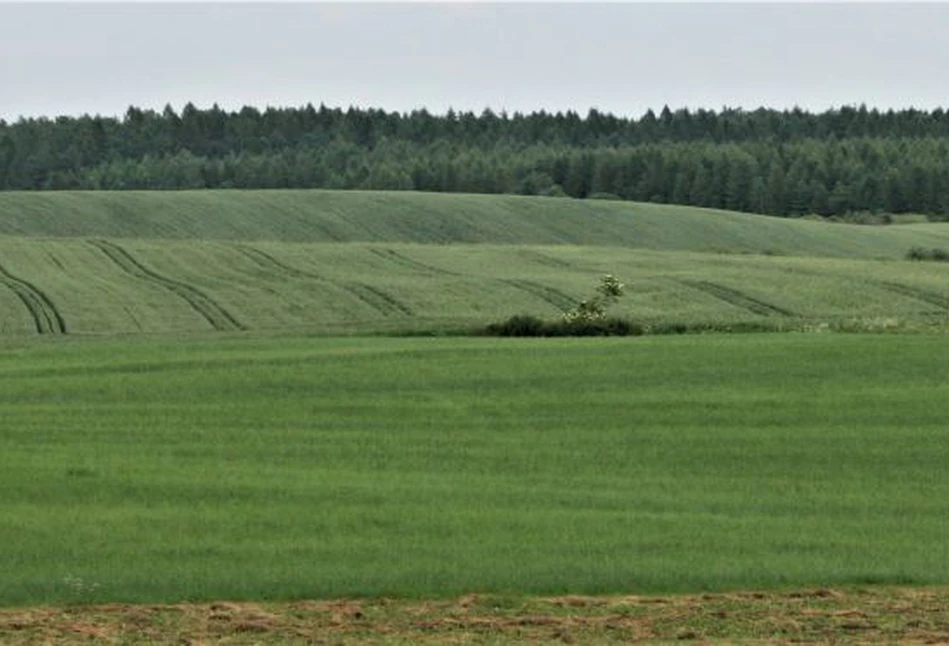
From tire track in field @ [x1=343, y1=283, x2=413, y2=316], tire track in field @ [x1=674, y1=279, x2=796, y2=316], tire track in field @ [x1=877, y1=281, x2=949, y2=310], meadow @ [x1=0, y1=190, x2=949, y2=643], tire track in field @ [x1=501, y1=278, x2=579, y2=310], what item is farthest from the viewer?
tire track in field @ [x1=877, y1=281, x2=949, y2=310]

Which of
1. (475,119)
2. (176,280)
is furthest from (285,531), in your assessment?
(475,119)

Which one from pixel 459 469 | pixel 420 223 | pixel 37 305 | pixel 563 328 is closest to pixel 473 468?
pixel 459 469

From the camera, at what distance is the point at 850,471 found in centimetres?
2516

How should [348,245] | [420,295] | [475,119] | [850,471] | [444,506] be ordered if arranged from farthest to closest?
[475,119] < [348,245] < [420,295] < [850,471] < [444,506]

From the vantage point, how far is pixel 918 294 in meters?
57.5

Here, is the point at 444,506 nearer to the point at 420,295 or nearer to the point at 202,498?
the point at 202,498

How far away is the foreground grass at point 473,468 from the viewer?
751 inches

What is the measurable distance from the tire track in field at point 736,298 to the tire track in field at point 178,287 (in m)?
13.5

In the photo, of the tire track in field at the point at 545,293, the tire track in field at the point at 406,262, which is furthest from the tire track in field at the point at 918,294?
the tire track in field at the point at 406,262

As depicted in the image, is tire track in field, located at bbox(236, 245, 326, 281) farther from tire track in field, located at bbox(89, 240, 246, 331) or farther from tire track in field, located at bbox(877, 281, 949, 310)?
tire track in field, located at bbox(877, 281, 949, 310)

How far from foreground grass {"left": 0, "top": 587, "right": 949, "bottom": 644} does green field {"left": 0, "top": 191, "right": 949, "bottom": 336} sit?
27.8 metres

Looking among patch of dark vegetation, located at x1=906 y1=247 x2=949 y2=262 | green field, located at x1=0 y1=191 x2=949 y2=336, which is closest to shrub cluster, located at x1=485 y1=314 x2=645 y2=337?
green field, located at x1=0 y1=191 x2=949 y2=336

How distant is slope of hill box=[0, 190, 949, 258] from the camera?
8231cm

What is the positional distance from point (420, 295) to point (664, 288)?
7.12 metres
